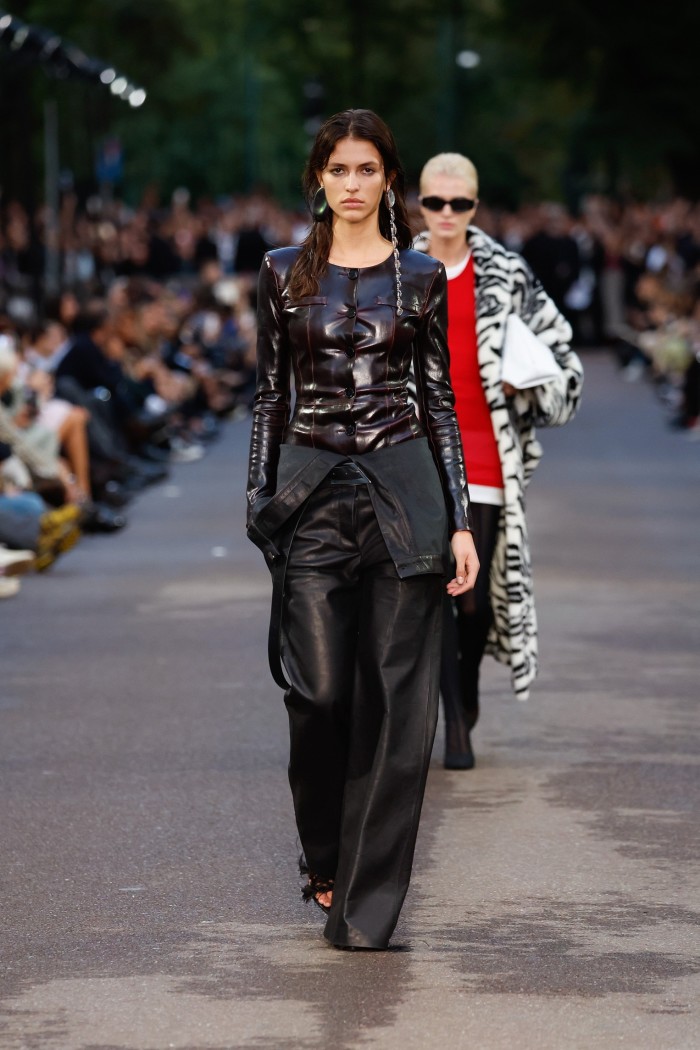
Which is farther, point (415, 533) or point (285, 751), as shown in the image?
point (285, 751)

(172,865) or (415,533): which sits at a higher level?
(415,533)

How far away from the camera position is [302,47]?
57.8 metres

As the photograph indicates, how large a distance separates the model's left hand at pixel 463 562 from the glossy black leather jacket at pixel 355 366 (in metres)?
0.03

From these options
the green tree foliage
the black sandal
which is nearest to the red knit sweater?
the black sandal

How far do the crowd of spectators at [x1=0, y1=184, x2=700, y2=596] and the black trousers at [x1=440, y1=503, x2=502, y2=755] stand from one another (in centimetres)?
110

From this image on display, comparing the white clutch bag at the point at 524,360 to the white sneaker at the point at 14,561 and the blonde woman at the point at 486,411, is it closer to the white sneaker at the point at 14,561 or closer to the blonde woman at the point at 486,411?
the blonde woman at the point at 486,411

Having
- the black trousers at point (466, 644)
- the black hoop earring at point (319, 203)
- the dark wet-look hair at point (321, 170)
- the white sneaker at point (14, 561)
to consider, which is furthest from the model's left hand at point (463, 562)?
the white sneaker at point (14, 561)

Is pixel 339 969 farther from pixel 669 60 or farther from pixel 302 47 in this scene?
pixel 302 47

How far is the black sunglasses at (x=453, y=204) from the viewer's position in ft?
24.9

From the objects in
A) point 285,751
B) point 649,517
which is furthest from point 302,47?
point 285,751

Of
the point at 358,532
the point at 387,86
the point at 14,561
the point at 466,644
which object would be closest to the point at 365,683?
the point at 358,532

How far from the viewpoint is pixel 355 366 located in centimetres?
545

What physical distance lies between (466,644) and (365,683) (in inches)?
96.4

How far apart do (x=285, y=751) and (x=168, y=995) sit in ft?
9.93
